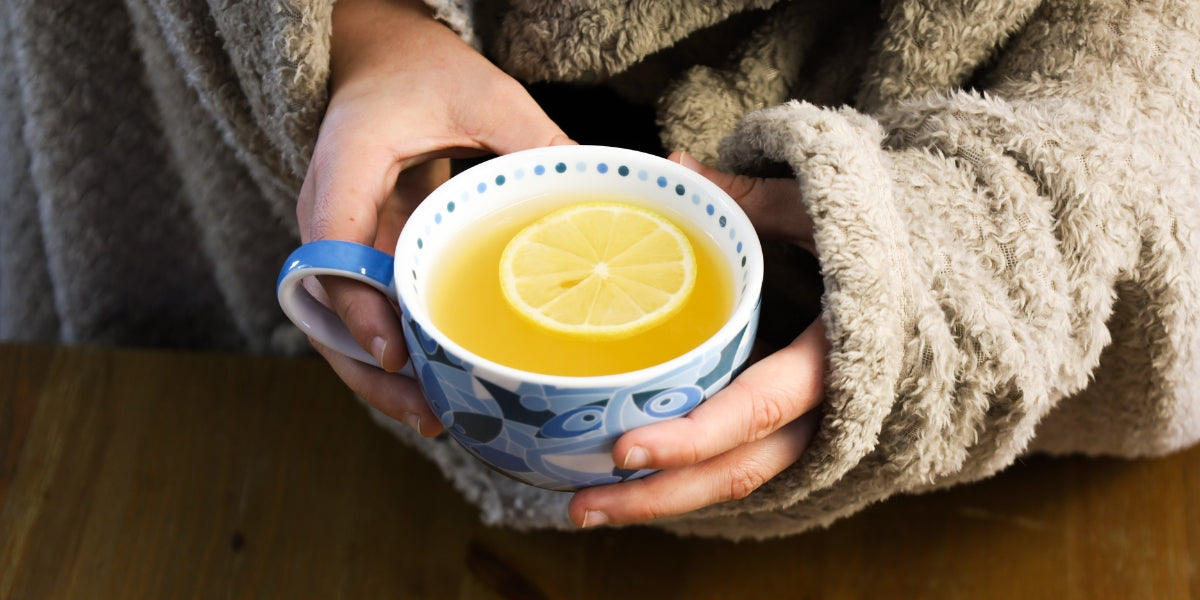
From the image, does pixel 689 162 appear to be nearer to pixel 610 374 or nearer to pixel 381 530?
pixel 610 374

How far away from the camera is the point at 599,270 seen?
1.44 feet

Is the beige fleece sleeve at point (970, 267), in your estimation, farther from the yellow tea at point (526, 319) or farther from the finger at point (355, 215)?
the finger at point (355, 215)

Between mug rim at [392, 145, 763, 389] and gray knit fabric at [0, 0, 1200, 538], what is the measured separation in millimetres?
40

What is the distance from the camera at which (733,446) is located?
433 millimetres

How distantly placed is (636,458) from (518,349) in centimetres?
7

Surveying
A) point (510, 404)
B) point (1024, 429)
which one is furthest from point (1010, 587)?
point (510, 404)

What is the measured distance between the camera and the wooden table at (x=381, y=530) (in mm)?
650

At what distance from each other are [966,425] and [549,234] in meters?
0.23

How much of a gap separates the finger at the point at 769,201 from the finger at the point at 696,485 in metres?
0.09

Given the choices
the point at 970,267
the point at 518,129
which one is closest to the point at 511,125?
the point at 518,129

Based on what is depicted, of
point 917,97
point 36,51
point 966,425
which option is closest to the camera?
point 966,425

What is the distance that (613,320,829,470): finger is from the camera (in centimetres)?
40

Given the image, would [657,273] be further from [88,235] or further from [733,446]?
[88,235]

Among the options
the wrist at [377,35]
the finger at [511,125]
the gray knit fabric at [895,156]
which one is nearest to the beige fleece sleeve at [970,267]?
the gray knit fabric at [895,156]
